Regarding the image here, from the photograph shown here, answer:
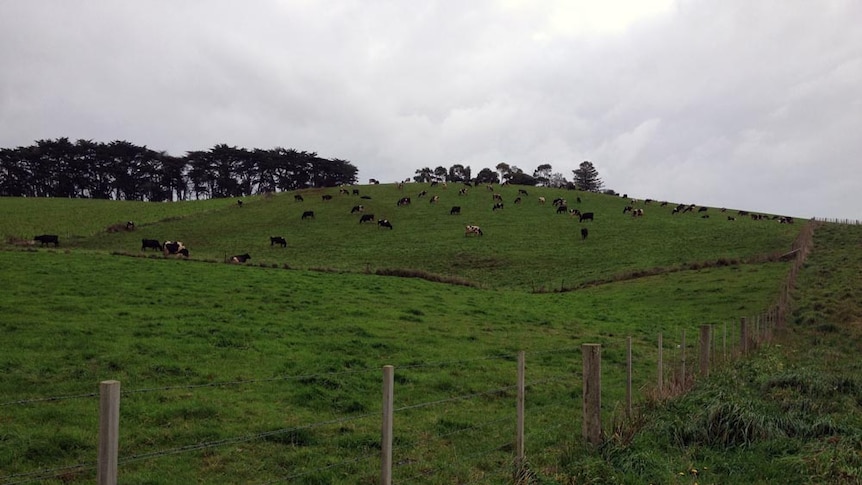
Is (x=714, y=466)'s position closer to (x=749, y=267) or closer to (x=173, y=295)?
(x=173, y=295)

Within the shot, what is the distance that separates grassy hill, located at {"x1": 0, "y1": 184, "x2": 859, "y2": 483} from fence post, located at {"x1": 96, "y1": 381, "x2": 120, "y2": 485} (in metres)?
1.26

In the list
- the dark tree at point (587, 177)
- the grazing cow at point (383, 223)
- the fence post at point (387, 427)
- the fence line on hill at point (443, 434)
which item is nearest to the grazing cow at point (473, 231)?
the grazing cow at point (383, 223)

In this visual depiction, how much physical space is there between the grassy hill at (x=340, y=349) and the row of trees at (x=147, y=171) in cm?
7163

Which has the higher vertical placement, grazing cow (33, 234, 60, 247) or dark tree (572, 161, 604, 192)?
dark tree (572, 161, 604, 192)

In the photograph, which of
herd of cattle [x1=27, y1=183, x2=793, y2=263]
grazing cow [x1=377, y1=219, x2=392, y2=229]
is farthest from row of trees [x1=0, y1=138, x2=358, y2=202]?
grazing cow [x1=377, y1=219, x2=392, y2=229]

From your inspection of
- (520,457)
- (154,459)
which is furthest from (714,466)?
(154,459)

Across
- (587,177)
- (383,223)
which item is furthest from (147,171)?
(587,177)

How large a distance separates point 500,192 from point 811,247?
44.3m

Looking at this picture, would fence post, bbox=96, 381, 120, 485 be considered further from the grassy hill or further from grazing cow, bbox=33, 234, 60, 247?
grazing cow, bbox=33, 234, 60, 247

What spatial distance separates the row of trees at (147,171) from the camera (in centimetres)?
10700

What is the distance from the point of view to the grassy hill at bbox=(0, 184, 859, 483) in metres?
8.07

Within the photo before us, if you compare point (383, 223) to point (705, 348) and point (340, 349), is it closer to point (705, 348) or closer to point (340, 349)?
point (340, 349)

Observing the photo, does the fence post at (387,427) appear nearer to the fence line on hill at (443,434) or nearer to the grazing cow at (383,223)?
the fence line on hill at (443,434)

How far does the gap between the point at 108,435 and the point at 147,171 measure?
124 metres
